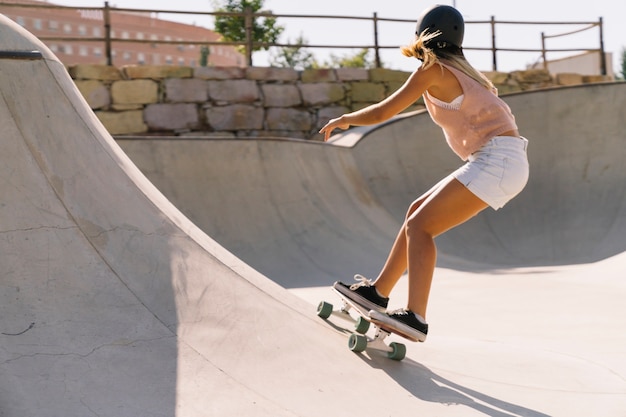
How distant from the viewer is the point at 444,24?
318 centimetres

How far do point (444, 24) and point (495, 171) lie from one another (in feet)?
2.14

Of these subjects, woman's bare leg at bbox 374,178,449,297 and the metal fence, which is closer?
woman's bare leg at bbox 374,178,449,297

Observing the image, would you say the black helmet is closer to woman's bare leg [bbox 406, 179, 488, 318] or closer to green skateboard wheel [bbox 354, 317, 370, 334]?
woman's bare leg [bbox 406, 179, 488, 318]

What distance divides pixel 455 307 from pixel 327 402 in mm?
3171

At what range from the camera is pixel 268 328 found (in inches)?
117

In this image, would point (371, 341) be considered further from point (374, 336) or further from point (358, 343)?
point (358, 343)

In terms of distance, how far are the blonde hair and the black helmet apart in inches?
0.7

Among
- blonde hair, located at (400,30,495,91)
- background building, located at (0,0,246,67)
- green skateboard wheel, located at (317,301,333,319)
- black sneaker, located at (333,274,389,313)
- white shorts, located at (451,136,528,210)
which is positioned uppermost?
background building, located at (0,0,246,67)

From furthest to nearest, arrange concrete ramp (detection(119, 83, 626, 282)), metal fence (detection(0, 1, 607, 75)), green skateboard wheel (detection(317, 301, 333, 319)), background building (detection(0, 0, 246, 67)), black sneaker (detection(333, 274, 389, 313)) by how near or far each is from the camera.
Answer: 1. background building (detection(0, 0, 246, 67))
2. metal fence (detection(0, 1, 607, 75))
3. concrete ramp (detection(119, 83, 626, 282))
4. green skateboard wheel (detection(317, 301, 333, 319))
5. black sneaker (detection(333, 274, 389, 313))

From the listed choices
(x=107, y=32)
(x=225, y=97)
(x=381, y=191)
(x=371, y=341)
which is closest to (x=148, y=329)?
(x=371, y=341)

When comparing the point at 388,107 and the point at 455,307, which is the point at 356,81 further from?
the point at 388,107

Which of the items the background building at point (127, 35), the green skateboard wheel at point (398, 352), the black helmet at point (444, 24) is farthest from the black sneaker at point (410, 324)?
the background building at point (127, 35)

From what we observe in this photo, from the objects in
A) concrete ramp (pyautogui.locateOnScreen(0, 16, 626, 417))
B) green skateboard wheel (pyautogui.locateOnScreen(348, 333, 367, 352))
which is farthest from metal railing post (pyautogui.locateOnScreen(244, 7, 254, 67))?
green skateboard wheel (pyautogui.locateOnScreen(348, 333, 367, 352))

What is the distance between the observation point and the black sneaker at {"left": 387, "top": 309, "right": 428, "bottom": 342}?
118 inches
